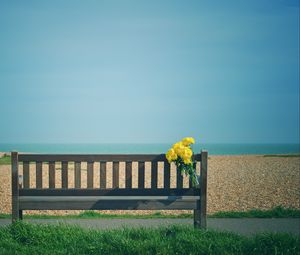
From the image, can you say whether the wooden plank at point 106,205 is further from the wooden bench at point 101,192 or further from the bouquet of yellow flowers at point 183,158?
the bouquet of yellow flowers at point 183,158

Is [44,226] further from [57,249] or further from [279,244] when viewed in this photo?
[279,244]

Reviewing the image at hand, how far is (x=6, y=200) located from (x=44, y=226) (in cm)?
588

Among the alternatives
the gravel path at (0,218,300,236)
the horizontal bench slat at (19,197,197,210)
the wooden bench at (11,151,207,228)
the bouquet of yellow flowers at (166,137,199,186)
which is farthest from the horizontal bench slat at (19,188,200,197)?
the gravel path at (0,218,300,236)

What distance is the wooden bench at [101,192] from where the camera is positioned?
5418 mm

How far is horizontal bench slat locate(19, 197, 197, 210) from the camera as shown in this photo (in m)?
5.41

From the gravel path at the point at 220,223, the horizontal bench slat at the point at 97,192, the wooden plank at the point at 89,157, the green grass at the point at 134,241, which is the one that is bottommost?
the gravel path at the point at 220,223

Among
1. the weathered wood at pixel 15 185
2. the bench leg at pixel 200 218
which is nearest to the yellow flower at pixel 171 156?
the bench leg at pixel 200 218

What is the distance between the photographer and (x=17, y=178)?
5.47 m

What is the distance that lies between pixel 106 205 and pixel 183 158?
1.19 metres

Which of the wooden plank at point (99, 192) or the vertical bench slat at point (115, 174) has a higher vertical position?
the vertical bench slat at point (115, 174)

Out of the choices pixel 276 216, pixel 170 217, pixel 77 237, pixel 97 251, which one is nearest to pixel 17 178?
pixel 77 237

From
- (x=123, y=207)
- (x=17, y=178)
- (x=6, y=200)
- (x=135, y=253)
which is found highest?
(x=17, y=178)

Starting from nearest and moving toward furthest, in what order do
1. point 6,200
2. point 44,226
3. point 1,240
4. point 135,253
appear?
point 135,253 → point 1,240 → point 44,226 → point 6,200

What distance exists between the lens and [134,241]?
4805 millimetres
